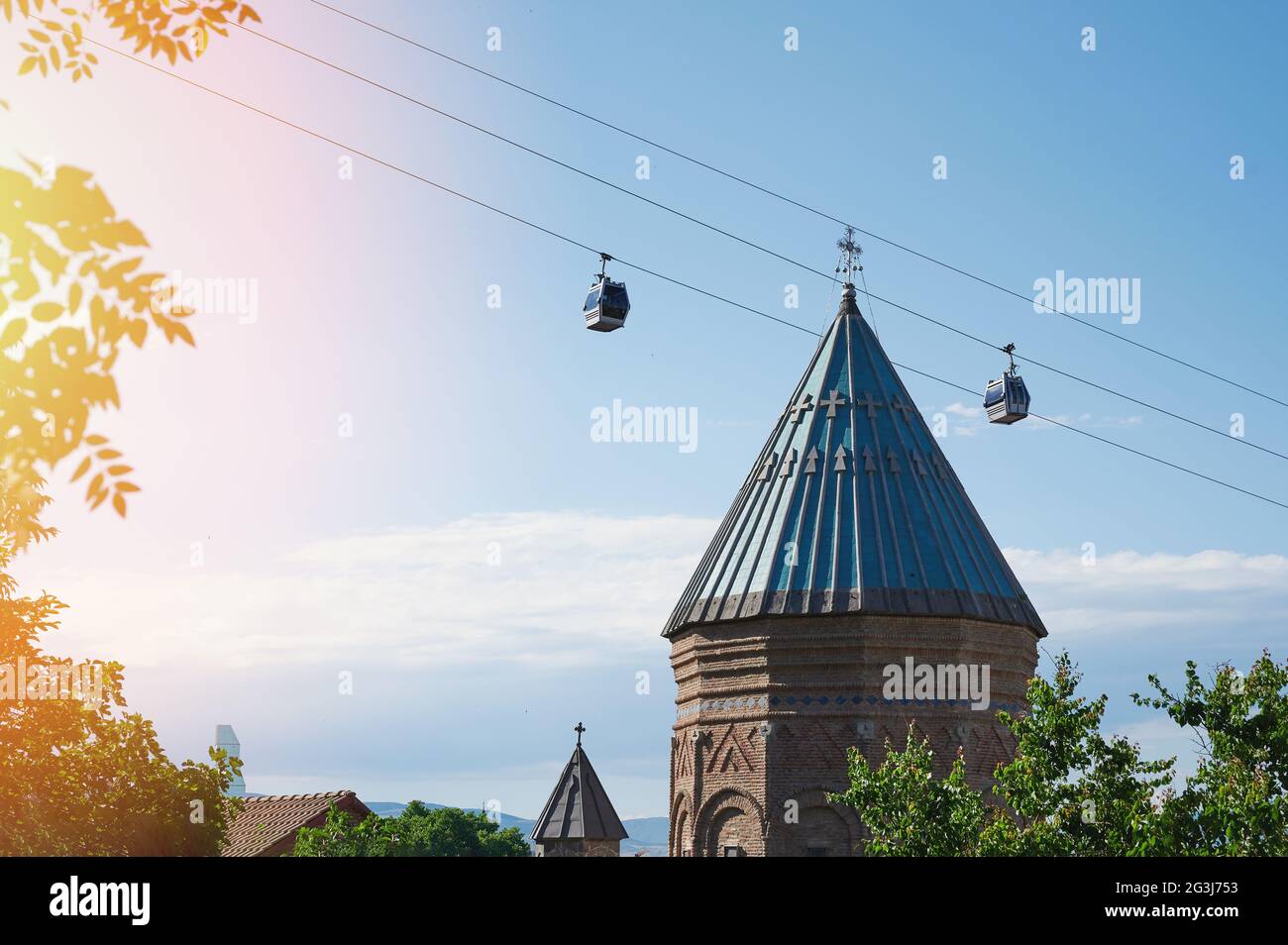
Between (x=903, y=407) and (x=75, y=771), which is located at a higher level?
(x=903, y=407)

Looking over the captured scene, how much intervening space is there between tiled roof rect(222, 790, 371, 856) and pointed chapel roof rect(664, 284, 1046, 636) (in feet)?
76.7

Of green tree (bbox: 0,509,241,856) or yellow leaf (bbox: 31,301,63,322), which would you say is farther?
green tree (bbox: 0,509,241,856)

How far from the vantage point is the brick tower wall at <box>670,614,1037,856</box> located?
1246 inches

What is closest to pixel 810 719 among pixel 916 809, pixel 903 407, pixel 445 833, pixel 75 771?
pixel 916 809

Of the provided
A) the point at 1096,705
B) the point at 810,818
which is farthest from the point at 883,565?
the point at 1096,705

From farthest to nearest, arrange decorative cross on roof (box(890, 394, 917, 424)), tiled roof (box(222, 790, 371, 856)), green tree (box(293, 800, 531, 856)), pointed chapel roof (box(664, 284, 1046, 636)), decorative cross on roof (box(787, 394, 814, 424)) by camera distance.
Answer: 1. green tree (box(293, 800, 531, 856))
2. tiled roof (box(222, 790, 371, 856))
3. decorative cross on roof (box(787, 394, 814, 424))
4. decorative cross on roof (box(890, 394, 917, 424))
5. pointed chapel roof (box(664, 284, 1046, 636))

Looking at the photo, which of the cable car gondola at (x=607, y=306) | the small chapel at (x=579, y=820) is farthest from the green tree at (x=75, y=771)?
the small chapel at (x=579, y=820)

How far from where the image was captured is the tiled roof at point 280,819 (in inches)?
2037

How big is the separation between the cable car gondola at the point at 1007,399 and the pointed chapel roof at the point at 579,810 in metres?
22.6

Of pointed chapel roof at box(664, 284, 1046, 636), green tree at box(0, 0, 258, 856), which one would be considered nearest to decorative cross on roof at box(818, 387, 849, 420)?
pointed chapel roof at box(664, 284, 1046, 636)

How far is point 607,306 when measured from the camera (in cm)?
2464

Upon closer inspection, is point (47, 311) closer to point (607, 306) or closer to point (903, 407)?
point (607, 306)

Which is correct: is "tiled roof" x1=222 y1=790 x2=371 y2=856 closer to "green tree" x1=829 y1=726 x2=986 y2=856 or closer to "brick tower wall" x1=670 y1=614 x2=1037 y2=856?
"brick tower wall" x1=670 y1=614 x2=1037 y2=856
